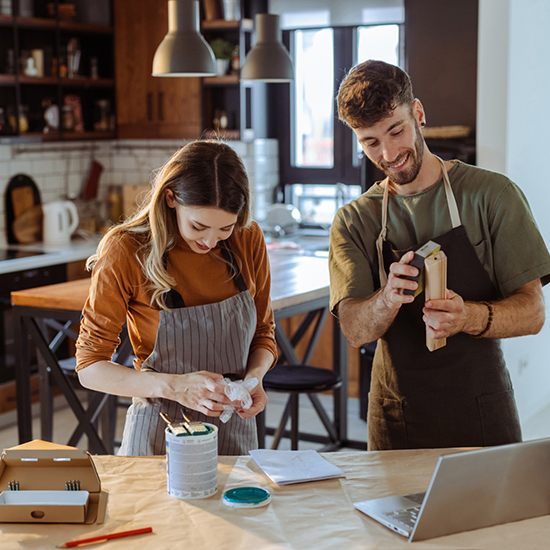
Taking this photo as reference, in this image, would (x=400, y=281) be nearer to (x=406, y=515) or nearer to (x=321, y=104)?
(x=406, y=515)

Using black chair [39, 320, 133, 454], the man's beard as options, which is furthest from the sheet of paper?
black chair [39, 320, 133, 454]

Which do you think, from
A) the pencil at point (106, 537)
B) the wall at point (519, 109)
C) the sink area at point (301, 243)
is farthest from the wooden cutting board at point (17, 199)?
the pencil at point (106, 537)

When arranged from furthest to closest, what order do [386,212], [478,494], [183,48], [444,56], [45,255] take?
[45,255] < [444,56] < [183,48] < [386,212] < [478,494]

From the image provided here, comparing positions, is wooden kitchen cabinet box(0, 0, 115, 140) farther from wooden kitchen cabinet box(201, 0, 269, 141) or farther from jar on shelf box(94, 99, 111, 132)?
wooden kitchen cabinet box(201, 0, 269, 141)

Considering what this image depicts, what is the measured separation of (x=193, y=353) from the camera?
2047 mm

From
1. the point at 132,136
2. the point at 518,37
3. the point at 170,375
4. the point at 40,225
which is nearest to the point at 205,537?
the point at 170,375

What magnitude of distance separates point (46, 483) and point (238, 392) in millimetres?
452

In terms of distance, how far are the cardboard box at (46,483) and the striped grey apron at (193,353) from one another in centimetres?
45

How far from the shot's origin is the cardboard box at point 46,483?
151 centimetres

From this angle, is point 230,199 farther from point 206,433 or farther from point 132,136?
point 132,136

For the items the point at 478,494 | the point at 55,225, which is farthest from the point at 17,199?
the point at 478,494

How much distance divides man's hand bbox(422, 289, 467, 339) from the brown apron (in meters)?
0.19

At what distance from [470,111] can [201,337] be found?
A: 2534 millimetres

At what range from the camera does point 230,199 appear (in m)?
1.95
